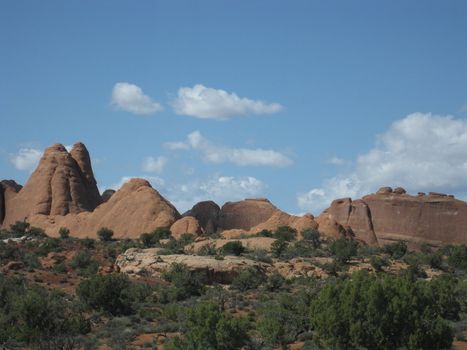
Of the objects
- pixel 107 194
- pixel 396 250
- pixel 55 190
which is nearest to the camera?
pixel 396 250

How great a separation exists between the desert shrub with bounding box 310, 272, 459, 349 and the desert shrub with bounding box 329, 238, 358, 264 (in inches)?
934

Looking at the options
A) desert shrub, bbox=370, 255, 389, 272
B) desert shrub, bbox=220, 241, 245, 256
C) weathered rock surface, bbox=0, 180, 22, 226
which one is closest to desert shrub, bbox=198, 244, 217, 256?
desert shrub, bbox=220, 241, 245, 256

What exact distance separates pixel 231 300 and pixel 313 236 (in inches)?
799

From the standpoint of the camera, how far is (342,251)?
198 feet

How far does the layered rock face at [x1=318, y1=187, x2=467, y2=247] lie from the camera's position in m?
81.3

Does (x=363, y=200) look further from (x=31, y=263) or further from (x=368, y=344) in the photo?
(x=368, y=344)

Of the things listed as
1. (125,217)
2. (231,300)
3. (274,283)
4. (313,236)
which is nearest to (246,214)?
(125,217)

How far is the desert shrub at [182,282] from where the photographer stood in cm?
4922

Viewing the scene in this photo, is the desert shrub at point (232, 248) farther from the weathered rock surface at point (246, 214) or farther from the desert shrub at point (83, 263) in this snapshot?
the weathered rock surface at point (246, 214)

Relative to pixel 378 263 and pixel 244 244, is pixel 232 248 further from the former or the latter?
pixel 378 263

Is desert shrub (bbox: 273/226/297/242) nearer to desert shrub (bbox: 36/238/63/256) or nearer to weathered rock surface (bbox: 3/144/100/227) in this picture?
desert shrub (bbox: 36/238/63/256)

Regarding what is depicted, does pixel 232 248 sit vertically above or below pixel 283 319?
above

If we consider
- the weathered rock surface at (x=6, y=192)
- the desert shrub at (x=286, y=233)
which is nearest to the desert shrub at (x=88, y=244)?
the desert shrub at (x=286, y=233)

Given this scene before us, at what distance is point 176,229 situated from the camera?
74250 mm
